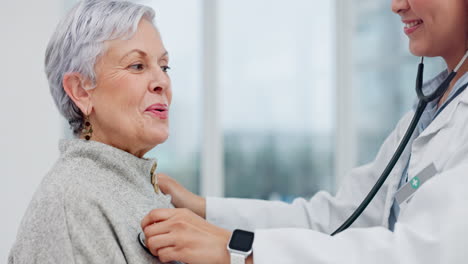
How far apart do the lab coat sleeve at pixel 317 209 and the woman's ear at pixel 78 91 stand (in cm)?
50

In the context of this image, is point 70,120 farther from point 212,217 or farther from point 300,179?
point 300,179

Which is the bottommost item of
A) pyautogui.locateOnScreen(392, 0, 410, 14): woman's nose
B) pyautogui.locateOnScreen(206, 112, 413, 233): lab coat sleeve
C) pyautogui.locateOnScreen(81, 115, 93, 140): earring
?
pyautogui.locateOnScreen(206, 112, 413, 233): lab coat sleeve

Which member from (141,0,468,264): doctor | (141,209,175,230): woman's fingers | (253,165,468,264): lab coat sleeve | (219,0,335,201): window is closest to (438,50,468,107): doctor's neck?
(141,0,468,264): doctor

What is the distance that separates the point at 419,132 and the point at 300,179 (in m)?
2.39

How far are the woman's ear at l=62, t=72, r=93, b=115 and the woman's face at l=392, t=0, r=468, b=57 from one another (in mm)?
776

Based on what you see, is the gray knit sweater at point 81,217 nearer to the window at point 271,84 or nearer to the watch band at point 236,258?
the watch band at point 236,258

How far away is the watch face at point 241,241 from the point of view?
941mm

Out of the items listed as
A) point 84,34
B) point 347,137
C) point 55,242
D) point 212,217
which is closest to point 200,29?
point 347,137

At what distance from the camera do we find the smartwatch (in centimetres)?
93

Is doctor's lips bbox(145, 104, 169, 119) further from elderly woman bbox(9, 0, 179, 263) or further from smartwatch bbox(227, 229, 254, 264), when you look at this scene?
smartwatch bbox(227, 229, 254, 264)

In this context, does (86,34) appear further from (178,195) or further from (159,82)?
(178,195)

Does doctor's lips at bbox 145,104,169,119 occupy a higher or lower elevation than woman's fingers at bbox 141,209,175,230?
higher

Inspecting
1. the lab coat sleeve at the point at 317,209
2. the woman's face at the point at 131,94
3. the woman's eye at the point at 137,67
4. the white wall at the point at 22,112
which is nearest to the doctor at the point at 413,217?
the lab coat sleeve at the point at 317,209

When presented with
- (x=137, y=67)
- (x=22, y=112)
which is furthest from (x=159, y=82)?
(x=22, y=112)
